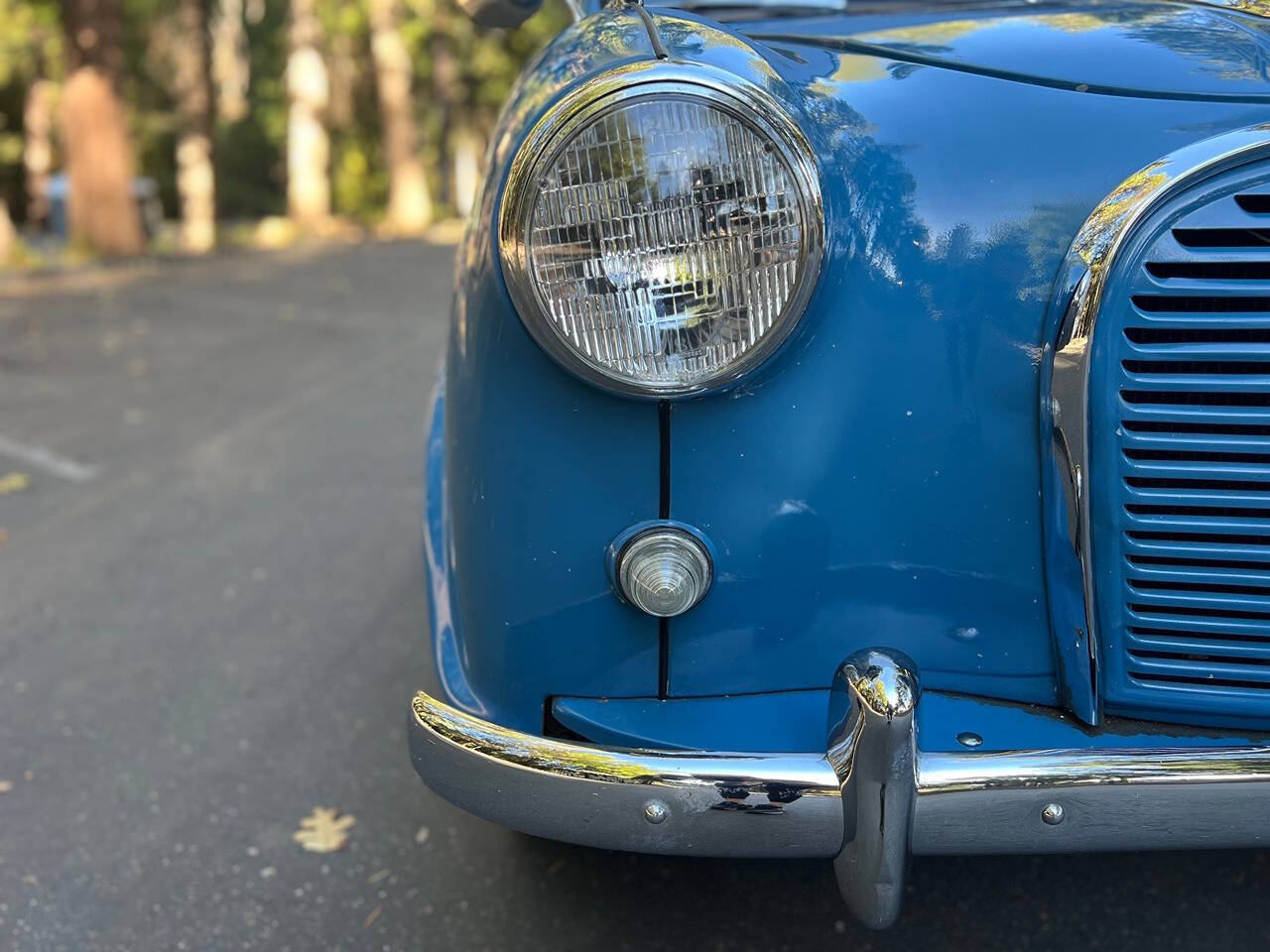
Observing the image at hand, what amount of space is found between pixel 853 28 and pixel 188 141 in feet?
62.9

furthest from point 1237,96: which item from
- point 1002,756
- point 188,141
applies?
point 188,141

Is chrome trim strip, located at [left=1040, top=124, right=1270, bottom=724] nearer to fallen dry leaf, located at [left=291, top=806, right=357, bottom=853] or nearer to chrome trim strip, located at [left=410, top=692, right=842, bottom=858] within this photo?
chrome trim strip, located at [left=410, top=692, right=842, bottom=858]

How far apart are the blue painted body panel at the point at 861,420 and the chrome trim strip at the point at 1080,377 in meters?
0.03

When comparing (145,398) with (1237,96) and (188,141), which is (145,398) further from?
(188,141)

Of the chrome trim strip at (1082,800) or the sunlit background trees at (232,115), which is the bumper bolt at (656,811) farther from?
the sunlit background trees at (232,115)

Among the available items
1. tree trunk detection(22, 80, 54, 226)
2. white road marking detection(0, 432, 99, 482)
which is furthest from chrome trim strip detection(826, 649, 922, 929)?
tree trunk detection(22, 80, 54, 226)

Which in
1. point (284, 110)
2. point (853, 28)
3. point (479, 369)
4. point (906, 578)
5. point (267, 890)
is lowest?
point (267, 890)

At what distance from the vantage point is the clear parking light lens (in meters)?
1.86

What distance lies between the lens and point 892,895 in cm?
168

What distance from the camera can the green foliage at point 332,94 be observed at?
908 inches

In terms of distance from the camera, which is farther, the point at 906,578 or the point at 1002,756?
the point at 906,578

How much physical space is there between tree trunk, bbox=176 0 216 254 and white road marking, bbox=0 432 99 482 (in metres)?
12.9

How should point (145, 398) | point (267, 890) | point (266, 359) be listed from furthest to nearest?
point (266, 359) → point (145, 398) → point (267, 890)

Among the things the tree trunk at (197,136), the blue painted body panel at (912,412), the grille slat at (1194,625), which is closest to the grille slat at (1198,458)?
the grille slat at (1194,625)
